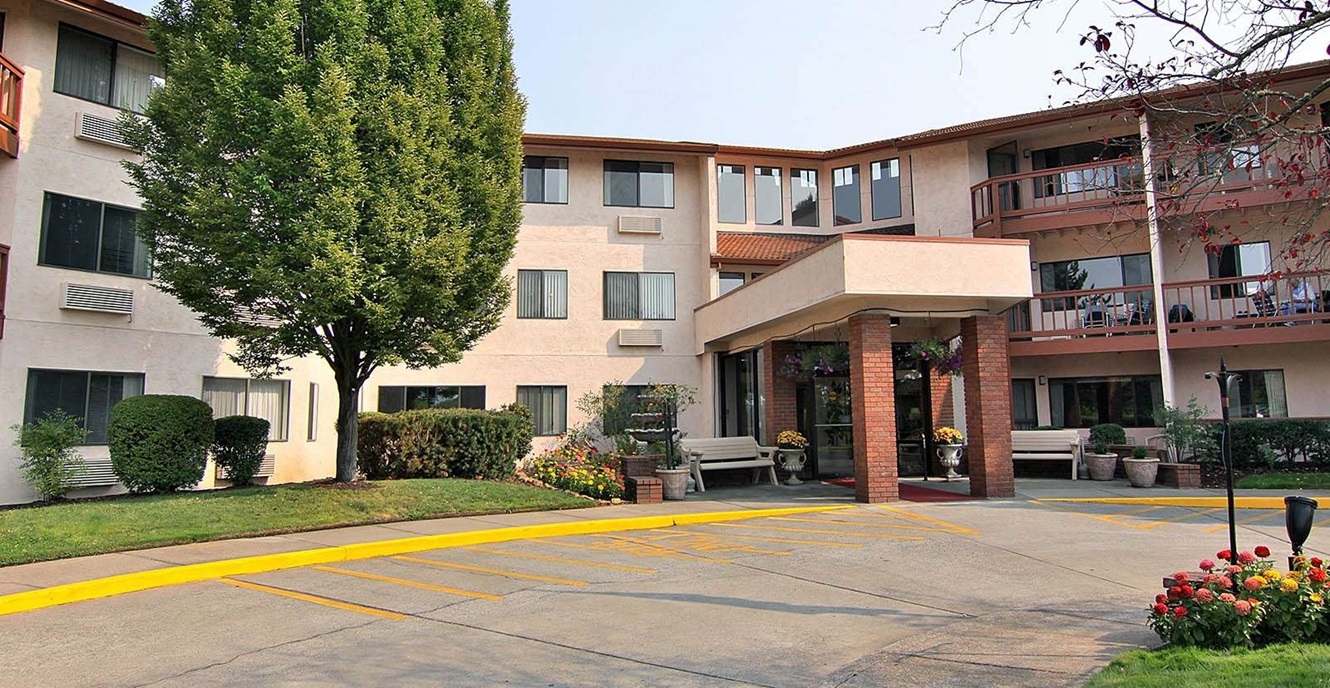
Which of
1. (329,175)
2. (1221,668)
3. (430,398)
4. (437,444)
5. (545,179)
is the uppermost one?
(545,179)

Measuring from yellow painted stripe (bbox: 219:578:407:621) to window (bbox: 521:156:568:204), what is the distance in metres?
14.1

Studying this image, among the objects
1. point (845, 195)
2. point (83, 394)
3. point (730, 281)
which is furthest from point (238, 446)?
point (845, 195)

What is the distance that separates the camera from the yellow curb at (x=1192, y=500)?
13.9m

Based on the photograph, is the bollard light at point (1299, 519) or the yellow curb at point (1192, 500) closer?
the bollard light at point (1299, 519)

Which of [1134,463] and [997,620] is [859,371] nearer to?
[1134,463]

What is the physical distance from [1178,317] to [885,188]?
7781 millimetres

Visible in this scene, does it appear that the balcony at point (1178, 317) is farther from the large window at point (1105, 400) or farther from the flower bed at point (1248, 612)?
the flower bed at point (1248, 612)

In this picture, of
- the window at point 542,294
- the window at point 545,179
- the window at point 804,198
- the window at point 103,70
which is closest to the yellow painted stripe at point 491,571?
the window at point 103,70

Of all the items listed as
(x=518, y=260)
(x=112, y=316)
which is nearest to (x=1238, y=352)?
(x=518, y=260)

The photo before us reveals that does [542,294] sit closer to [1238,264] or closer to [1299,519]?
[1299,519]

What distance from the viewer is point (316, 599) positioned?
7.96 m

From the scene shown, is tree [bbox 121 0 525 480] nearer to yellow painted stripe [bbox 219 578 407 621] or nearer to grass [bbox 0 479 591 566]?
grass [bbox 0 479 591 566]

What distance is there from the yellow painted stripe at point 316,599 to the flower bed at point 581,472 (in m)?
7.56

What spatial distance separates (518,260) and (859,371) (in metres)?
9.96
